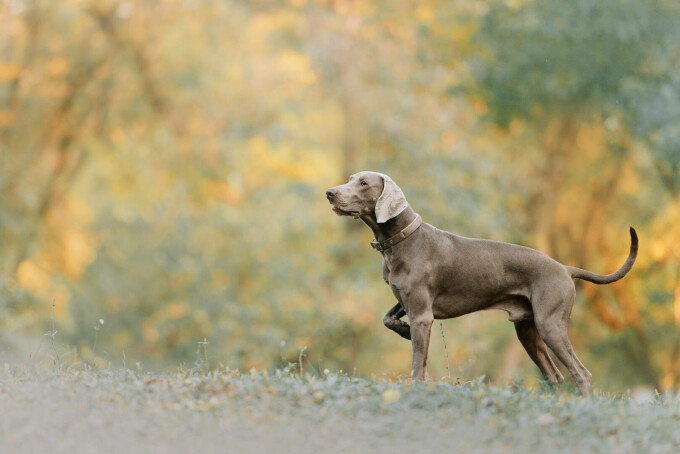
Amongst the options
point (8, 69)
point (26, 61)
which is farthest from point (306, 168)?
point (8, 69)

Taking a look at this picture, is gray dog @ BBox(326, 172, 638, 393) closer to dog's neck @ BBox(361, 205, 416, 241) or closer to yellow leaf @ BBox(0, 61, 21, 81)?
dog's neck @ BBox(361, 205, 416, 241)

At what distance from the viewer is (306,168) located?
1018 inches

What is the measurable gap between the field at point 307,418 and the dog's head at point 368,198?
1.47 metres

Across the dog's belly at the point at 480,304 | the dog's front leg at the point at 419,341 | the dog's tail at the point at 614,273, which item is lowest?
the dog's front leg at the point at 419,341

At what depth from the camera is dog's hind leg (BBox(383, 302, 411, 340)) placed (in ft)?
27.7

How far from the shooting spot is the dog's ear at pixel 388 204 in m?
8.09

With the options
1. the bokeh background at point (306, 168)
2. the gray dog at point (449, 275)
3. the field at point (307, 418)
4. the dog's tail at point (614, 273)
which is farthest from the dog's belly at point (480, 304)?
the bokeh background at point (306, 168)

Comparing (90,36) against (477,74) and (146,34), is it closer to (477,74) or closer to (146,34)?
(146,34)

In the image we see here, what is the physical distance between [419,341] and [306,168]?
1811cm

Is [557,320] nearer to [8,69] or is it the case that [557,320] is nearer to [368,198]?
[368,198]

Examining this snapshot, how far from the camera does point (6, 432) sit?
6.17 metres

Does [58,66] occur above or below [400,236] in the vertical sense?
above

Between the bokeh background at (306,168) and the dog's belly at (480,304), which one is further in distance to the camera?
the bokeh background at (306,168)

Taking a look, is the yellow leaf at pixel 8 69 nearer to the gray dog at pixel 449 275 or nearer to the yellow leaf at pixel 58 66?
the yellow leaf at pixel 58 66
